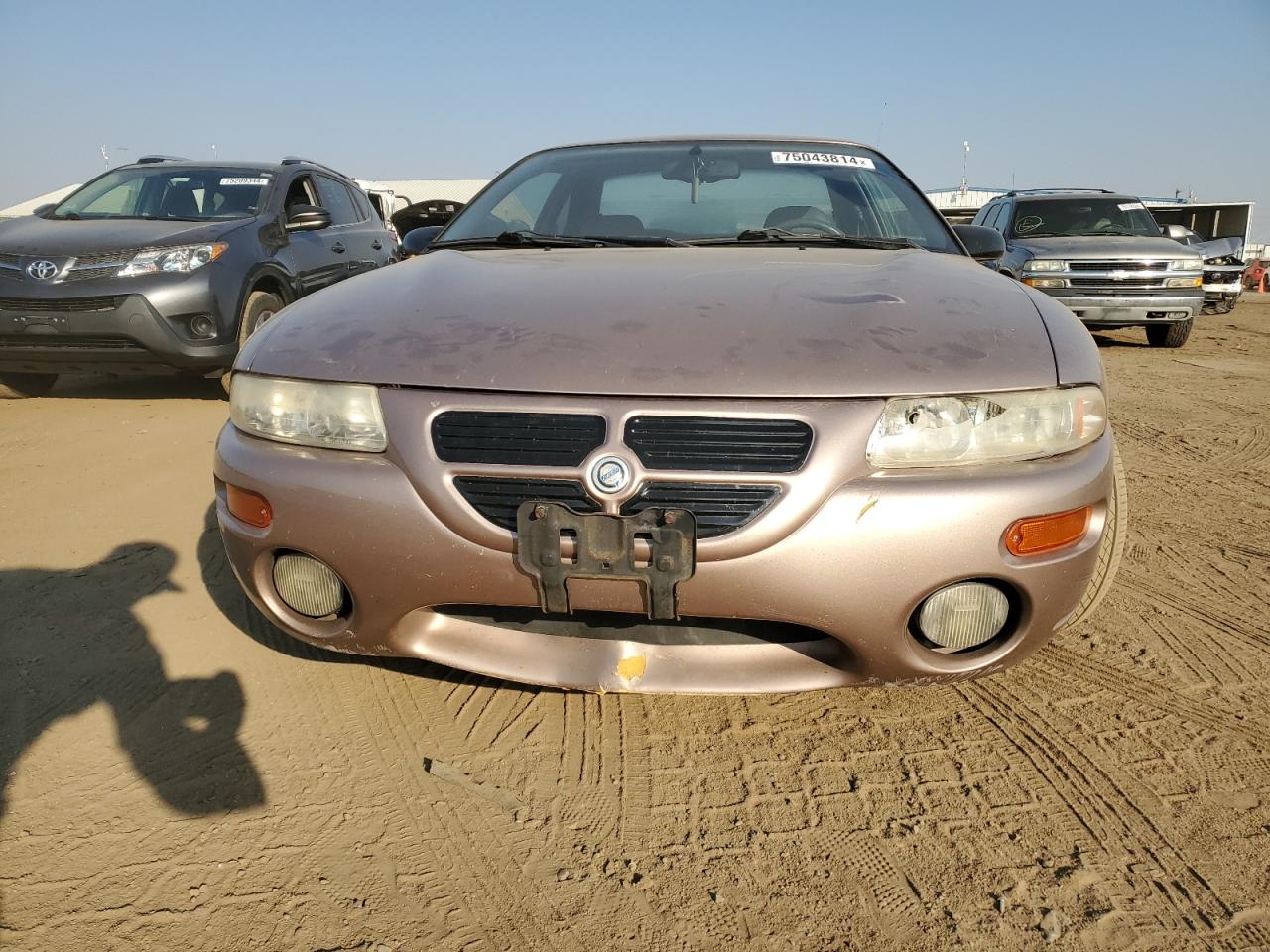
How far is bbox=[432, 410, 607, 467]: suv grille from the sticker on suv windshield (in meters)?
1.87

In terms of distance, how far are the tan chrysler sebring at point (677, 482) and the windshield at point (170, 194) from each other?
4.70 metres

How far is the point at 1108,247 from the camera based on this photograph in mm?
9195

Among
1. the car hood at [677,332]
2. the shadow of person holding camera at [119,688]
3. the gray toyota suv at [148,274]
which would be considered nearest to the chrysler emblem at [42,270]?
the gray toyota suv at [148,274]

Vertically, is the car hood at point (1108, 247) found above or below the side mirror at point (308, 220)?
below

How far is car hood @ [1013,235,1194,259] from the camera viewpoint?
9.07m

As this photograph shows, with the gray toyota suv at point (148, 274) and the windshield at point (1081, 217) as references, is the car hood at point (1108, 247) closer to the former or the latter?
the windshield at point (1081, 217)

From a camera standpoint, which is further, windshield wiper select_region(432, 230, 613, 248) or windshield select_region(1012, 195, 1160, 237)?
windshield select_region(1012, 195, 1160, 237)

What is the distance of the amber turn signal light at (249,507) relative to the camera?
1.91 metres

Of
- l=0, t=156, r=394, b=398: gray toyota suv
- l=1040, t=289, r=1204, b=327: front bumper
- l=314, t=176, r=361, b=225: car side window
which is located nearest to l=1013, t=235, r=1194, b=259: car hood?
l=1040, t=289, r=1204, b=327: front bumper

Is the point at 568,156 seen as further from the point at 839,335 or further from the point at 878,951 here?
the point at 878,951

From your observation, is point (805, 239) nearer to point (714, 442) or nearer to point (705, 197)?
point (705, 197)

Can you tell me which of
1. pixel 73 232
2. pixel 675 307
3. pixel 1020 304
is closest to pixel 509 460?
pixel 675 307

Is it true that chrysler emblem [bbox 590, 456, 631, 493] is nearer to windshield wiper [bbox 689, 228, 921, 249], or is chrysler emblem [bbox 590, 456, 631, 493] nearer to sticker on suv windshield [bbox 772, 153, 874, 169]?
windshield wiper [bbox 689, 228, 921, 249]

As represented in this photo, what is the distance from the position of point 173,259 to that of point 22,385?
5.30ft
